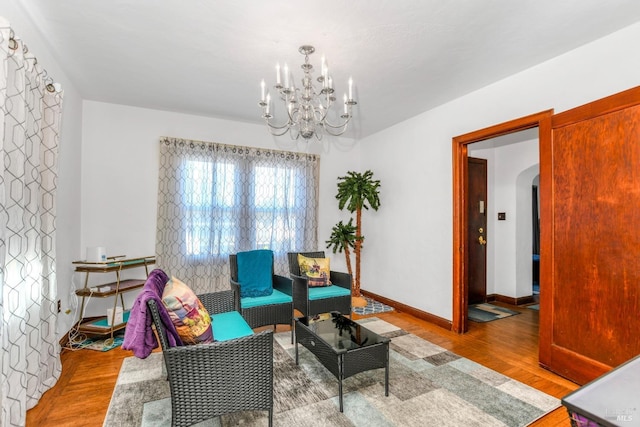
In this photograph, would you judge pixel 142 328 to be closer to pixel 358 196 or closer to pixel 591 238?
pixel 591 238

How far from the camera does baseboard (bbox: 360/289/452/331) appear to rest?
143 inches

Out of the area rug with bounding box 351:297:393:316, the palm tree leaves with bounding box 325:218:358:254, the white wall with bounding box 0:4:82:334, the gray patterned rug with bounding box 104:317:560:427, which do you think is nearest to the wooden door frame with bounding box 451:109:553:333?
the gray patterned rug with bounding box 104:317:560:427

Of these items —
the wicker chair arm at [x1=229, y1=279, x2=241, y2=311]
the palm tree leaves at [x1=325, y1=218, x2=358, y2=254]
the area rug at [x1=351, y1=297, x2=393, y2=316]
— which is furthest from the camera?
the palm tree leaves at [x1=325, y1=218, x2=358, y2=254]

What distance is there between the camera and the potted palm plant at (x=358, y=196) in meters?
4.66

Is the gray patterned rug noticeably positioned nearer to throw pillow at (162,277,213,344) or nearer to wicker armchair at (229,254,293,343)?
wicker armchair at (229,254,293,343)

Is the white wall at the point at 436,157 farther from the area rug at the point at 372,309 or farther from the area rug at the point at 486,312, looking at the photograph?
the area rug at the point at 486,312

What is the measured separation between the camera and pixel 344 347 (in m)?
2.15

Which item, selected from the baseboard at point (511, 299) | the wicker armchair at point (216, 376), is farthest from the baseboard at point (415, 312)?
the wicker armchair at point (216, 376)

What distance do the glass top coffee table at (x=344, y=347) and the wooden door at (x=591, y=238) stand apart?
153 centimetres

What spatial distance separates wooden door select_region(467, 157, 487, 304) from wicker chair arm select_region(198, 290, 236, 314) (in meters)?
3.55

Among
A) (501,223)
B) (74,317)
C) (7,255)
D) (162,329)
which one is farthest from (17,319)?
(501,223)

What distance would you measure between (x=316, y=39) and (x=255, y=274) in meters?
2.36

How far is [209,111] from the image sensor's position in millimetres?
4023

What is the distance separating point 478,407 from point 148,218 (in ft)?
13.1
